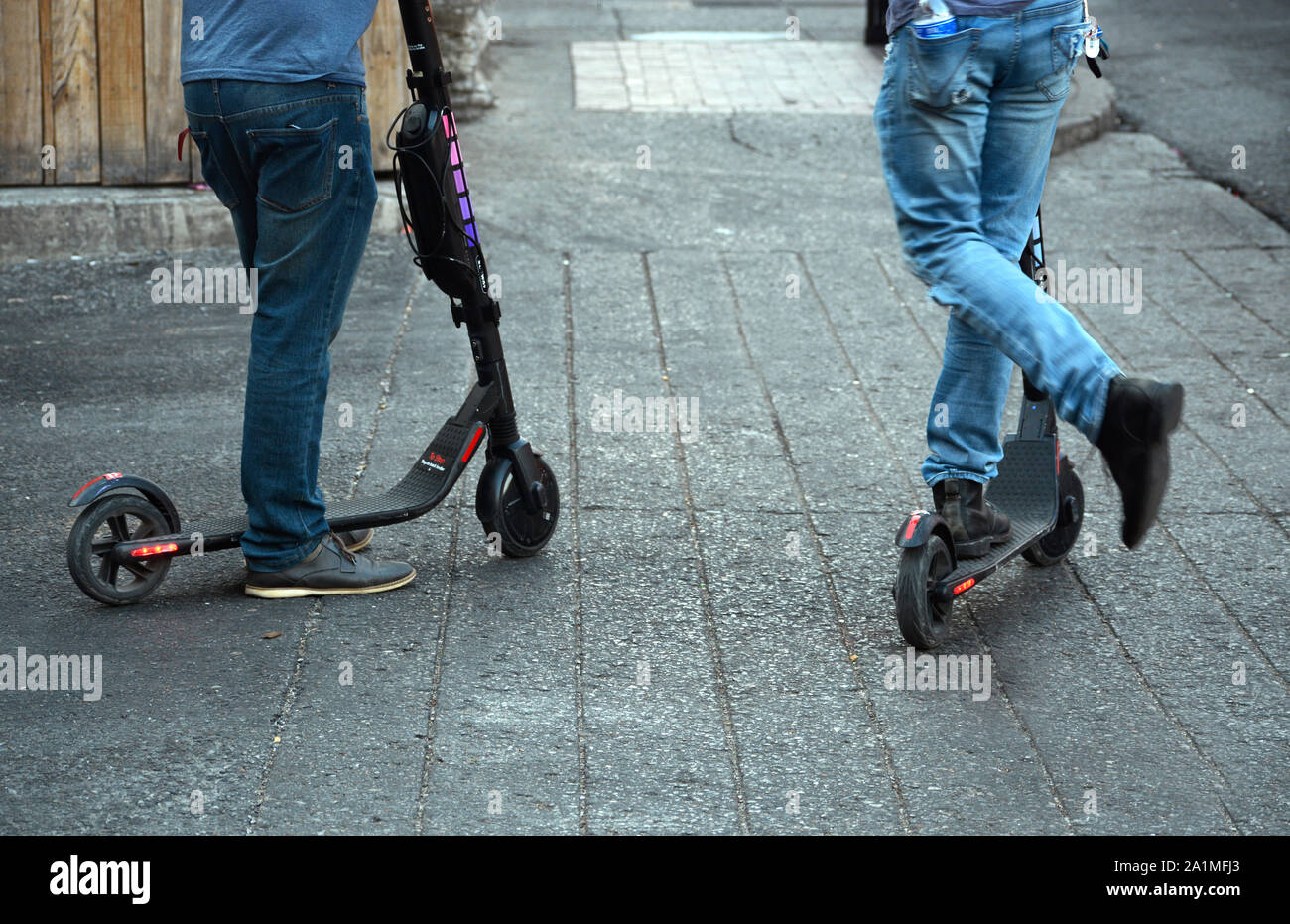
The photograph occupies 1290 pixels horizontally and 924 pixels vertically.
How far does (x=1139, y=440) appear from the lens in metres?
2.74

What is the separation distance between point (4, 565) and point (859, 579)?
6.84ft

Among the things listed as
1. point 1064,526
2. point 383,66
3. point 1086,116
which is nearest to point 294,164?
point 1064,526

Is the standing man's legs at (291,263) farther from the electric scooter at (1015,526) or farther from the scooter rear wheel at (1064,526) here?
the scooter rear wheel at (1064,526)

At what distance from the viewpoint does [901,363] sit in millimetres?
5285

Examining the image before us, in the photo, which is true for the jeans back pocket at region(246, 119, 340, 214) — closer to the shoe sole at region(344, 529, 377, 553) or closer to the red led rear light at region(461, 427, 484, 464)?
the red led rear light at region(461, 427, 484, 464)

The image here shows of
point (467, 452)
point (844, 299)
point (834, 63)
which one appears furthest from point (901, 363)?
point (834, 63)

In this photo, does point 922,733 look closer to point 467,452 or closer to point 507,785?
Result: point 507,785

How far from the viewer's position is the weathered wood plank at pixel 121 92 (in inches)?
255

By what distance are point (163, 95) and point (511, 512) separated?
3.90 m

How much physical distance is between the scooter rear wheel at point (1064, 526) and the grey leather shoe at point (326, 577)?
1.56 m

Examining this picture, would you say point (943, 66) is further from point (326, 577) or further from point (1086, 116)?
point (1086, 116)

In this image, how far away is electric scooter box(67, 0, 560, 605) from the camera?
334 centimetres

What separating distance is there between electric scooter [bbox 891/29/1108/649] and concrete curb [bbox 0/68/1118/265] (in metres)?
3.82
